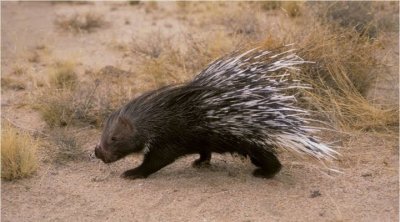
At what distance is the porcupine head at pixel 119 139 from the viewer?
385 cm

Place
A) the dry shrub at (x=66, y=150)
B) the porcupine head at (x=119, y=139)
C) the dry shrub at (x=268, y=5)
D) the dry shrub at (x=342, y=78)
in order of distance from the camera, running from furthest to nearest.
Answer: the dry shrub at (x=268, y=5) → the dry shrub at (x=342, y=78) → the dry shrub at (x=66, y=150) → the porcupine head at (x=119, y=139)

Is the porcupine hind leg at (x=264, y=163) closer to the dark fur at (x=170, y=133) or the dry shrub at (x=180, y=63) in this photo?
the dark fur at (x=170, y=133)

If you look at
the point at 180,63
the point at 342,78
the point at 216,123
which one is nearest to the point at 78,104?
the point at 180,63

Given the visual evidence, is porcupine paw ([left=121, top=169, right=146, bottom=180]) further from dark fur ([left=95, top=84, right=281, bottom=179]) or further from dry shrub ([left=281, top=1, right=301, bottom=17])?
dry shrub ([left=281, top=1, right=301, bottom=17])

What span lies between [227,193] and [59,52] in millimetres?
5044

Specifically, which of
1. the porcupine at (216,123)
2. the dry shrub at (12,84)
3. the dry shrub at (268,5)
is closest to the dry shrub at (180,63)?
the dry shrub at (12,84)

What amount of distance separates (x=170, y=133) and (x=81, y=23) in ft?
19.9

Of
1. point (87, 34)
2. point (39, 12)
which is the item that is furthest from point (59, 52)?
point (39, 12)

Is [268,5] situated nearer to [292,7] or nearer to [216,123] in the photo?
[292,7]

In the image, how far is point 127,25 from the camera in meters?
9.88

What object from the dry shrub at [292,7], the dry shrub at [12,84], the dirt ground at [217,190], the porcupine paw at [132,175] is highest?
the dry shrub at [292,7]

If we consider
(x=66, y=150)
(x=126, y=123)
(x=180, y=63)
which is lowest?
(x=66, y=150)

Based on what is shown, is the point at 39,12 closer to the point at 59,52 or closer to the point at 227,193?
the point at 59,52

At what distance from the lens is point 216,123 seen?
3754 mm
